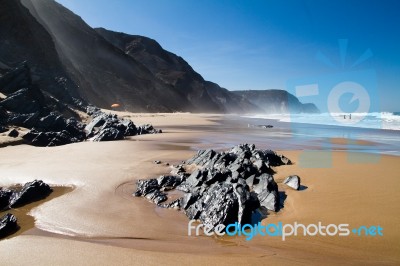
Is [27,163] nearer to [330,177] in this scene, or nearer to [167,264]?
[167,264]

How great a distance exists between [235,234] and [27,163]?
7.60m

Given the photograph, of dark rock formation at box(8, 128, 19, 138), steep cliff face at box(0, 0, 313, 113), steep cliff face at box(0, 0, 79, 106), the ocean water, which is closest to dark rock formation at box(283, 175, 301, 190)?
the ocean water

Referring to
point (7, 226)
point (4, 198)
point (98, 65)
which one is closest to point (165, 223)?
point (7, 226)

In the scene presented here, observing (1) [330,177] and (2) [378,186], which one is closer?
(2) [378,186]

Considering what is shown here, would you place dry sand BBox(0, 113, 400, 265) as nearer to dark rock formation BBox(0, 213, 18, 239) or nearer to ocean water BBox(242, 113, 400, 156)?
dark rock formation BBox(0, 213, 18, 239)

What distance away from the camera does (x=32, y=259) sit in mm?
3561

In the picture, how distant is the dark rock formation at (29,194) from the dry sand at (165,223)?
0.38m

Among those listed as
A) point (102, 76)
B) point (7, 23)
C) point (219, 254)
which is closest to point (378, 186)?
point (219, 254)

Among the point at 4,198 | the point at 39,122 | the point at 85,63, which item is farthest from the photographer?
the point at 85,63

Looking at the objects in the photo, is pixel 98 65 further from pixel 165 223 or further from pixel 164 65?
pixel 165 223

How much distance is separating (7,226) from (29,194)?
1627 millimetres

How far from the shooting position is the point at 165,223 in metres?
4.88

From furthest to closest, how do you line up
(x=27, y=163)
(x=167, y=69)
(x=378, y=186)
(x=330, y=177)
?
(x=167, y=69), (x=27, y=163), (x=330, y=177), (x=378, y=186)

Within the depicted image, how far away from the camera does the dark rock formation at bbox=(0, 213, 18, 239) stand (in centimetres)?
419
